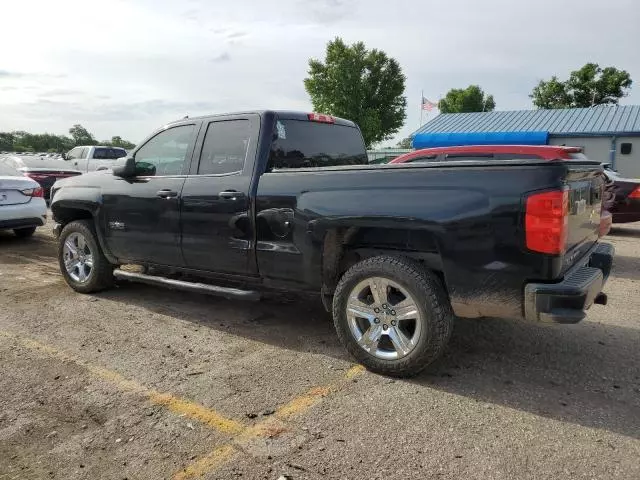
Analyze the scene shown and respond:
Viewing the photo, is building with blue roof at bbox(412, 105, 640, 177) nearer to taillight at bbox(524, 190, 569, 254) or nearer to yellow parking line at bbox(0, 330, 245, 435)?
taillight at bbox(524, 190, 569, 254)

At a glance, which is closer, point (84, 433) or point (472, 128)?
point (84, 433)

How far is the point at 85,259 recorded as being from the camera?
19.6 feet

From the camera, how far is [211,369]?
3.90m

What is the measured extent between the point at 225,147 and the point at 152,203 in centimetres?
95

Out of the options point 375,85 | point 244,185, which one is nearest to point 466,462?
point 244,185

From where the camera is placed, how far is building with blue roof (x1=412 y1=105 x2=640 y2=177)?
91.7 ft

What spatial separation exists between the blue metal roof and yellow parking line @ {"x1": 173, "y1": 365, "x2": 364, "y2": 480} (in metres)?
28.7

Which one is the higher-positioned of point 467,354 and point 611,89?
point 611,89

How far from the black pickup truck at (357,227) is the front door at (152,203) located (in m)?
0.02

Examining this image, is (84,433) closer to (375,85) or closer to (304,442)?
(304,442)

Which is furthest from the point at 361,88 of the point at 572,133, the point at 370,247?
the point at 370,247

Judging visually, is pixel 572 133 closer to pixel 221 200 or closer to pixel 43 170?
pixel 43 170

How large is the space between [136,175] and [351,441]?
11.6ft

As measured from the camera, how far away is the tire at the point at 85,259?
5.79 meters
